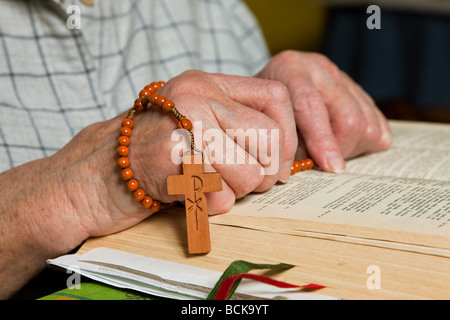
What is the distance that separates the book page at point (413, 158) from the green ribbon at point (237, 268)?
1.14 ft

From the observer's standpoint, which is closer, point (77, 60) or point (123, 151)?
point (123, 151)

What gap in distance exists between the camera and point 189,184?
56cm

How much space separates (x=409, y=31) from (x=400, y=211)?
8.05 ft

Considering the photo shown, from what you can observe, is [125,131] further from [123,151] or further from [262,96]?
[262,96]

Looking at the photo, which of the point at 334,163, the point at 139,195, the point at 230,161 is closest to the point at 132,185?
the point at 139,195

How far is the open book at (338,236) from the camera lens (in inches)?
18.4

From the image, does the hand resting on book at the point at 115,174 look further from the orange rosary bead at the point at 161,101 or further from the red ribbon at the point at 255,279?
the red ribbon at the point at 255,279

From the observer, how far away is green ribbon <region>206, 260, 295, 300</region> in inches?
18.2

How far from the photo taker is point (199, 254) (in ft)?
1.80

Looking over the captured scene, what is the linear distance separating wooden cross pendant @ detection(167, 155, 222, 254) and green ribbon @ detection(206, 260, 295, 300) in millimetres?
68

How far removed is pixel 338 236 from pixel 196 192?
161 mm

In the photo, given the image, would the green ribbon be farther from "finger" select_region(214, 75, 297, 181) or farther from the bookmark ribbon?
"finger" select_region(214, 75, 297, 181)

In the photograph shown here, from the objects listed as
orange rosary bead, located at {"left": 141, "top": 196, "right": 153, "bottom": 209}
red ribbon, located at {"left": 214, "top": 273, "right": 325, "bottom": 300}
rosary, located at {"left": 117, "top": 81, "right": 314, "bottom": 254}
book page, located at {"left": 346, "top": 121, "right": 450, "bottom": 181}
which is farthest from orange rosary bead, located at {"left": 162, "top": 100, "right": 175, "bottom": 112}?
book page, located at {"left": 346, "top": 121, "right": 450, "bottom": 181}
